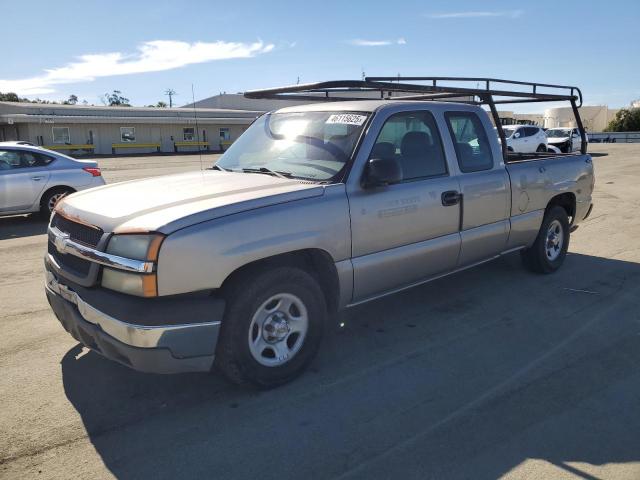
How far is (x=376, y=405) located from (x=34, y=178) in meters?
8.87

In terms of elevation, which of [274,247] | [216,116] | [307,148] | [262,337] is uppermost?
[216,116]

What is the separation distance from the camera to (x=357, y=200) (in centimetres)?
389

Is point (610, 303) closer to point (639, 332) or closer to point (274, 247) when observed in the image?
point (639, 332)

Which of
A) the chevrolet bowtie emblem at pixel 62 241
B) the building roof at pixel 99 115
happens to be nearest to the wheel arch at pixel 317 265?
the chevrolet bowtie emblem at pixel 62 241

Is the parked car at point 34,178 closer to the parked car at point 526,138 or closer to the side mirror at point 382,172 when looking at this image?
the side mirror at point 382,172

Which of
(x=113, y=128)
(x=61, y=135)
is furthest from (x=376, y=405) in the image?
(x=113, y=128)

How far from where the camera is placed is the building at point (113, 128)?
39906 mm

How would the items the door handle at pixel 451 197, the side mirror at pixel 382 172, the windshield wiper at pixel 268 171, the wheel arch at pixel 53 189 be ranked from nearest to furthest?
the side mirror at pixel 382 172 < the windshield wiper at pixel 268 171 < the door handle at pixel 451 197 < the wheel arch at pixel 53 189

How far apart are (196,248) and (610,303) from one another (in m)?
4.29

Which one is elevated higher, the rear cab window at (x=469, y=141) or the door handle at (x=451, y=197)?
the rear cab window at (x=469, y=141)

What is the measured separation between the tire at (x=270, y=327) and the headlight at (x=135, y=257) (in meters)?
0.52

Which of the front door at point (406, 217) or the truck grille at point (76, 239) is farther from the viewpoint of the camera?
the front door at point (406, 217)

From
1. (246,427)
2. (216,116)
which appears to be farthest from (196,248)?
(216,116)

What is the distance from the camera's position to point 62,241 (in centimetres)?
357
